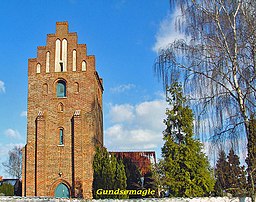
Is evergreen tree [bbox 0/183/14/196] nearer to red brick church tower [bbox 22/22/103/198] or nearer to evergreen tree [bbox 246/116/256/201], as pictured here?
red brick church tower [bbox 22/22/103/198]

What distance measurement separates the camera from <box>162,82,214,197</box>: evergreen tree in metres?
18.7

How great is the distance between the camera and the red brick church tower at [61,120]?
24578mm

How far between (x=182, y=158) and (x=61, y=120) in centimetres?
998

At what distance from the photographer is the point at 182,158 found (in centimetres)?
1916

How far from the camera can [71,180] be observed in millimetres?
24578

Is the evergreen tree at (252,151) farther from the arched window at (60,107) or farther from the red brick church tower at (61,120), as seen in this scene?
the arched window at (60,107)

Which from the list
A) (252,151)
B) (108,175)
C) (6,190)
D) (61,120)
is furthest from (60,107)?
(252,151)

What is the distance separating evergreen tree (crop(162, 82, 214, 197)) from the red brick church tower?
7.21 m

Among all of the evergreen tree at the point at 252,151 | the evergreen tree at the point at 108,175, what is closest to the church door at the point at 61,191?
the evergreen tree at the point at 108,175

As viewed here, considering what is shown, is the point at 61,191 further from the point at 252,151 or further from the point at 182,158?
the point at 252,151

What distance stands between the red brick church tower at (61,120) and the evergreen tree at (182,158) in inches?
284

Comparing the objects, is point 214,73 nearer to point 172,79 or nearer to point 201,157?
point 172,79

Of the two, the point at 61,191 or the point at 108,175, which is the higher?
the point at 108,175

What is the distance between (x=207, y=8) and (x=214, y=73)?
91.8 inches
